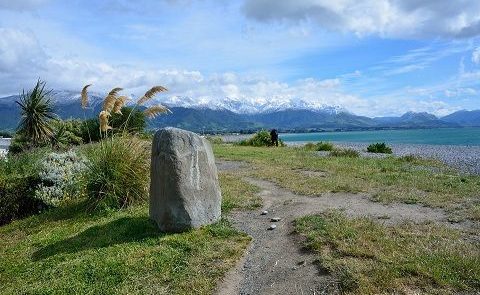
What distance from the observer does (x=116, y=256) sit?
797cm

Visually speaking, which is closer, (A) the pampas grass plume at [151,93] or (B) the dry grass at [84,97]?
(A) the pampas grass plume at [151,93]

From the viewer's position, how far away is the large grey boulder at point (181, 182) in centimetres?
902

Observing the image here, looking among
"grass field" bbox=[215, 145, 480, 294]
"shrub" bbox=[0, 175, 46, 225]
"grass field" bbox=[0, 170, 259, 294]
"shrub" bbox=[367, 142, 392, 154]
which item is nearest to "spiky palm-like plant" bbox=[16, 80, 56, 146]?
"shrub" bbox=[0, 175, 46, 225]

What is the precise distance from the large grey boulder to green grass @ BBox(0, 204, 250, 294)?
0.29 m

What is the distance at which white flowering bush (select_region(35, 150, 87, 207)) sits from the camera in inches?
521

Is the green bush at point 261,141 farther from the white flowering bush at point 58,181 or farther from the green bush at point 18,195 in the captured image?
the green bush at point 18,195

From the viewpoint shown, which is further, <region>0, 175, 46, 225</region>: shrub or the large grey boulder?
<region>0, 175, 46, 225</region>: shrub

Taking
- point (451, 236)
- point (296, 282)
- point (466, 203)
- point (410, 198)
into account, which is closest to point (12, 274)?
point (296, 282)

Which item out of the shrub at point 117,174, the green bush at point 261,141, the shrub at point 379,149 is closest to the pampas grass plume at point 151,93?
the shrub at point 117,174

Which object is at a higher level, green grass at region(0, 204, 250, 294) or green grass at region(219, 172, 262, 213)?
green grass at region(219, 172, 262, 213)

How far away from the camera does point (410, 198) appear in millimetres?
11375

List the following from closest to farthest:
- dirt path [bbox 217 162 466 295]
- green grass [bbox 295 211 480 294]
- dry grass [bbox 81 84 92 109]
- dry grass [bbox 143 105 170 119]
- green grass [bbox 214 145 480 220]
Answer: green grass [bbox 295 211 480 294] → dirt path [bbox 217 162 466 295] → green grass [bbox 214 145 480 220] → dry grass [bbox 143 105 170 119] → dry grass [bbox 81 84 92 109]

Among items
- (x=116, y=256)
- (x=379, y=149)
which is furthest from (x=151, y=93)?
(x=379, y=149)

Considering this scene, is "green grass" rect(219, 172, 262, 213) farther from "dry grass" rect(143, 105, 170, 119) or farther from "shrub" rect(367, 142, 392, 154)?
"shrub" rect(367, 142, 392, 154)
